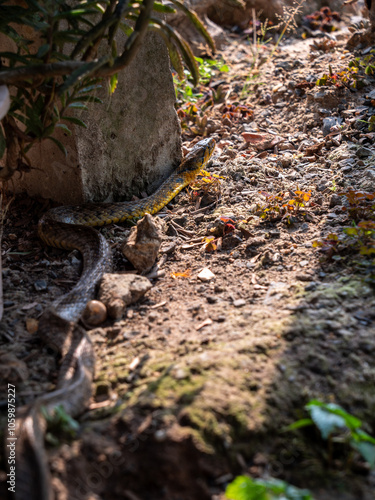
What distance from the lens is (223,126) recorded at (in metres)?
5.98

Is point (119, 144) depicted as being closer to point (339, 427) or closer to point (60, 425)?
point (60, 425)

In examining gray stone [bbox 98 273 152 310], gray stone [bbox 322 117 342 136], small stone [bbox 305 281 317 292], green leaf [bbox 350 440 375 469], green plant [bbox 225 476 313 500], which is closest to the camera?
green plant [bbox 225 476 313 500]

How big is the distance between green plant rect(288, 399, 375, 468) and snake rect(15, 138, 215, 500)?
1049mm

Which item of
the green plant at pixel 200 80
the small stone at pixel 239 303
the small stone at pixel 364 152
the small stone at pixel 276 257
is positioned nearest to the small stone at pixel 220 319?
the small stone at pixel 239 303

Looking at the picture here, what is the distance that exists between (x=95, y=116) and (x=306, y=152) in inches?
91.6

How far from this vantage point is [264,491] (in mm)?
1767

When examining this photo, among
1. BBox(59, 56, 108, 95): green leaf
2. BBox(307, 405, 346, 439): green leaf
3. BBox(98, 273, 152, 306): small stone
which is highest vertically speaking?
BBox(59, 56, 108, 95): green leaf

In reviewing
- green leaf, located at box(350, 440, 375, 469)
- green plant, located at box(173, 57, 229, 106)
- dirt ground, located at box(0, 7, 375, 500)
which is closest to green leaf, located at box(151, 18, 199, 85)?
dirt ground, located at box(0, 7, 375, 500)

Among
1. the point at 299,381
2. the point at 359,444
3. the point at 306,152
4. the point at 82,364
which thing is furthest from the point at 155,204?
the point at 359,444

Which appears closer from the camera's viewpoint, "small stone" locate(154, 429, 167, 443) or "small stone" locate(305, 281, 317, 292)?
"small stone" locate(154, 429, 167, 443)

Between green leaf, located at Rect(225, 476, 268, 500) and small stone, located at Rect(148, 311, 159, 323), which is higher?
small stone, located at Rect(148, 311, 159, 323)

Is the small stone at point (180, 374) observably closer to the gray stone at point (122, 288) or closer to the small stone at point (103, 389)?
the small stone at point (103, 389)

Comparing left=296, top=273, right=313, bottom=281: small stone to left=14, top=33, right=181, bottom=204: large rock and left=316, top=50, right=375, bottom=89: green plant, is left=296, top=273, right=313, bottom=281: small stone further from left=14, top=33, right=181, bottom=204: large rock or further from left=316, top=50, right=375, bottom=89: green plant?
left=316, top=50, right=375, bottom=89: green plant

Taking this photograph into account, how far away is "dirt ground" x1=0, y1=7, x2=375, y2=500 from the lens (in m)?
2.00
